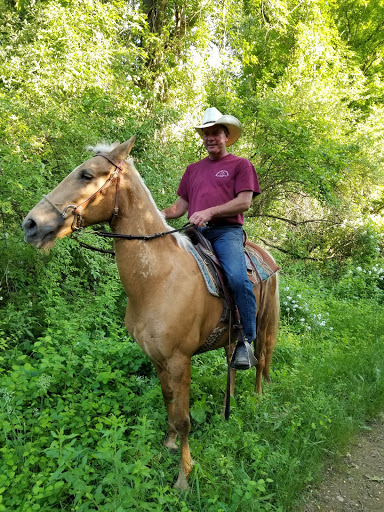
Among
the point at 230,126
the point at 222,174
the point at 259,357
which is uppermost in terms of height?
the point at 230,126

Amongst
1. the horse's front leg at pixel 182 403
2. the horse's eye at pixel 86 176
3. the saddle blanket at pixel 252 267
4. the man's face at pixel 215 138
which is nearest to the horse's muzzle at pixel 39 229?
the horse's eye at pixel 86 176

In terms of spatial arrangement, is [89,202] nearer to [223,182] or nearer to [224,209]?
[224,209]

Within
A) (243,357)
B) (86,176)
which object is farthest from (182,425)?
(86,176)

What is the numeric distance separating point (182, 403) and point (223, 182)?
2079 mm

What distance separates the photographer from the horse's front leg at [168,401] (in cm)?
305

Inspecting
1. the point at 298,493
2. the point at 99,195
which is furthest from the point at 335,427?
the point at 99,195

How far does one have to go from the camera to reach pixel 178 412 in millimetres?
2855

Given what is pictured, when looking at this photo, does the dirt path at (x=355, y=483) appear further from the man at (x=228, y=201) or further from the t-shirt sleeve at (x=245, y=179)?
the t-shirt sleeve at (x=245, y=179)

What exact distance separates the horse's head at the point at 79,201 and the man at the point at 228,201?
0.83 metres

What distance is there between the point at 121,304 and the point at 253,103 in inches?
350

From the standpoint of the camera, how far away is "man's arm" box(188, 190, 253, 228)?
2951mm

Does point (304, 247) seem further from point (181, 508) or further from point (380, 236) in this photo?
point (181, 508)

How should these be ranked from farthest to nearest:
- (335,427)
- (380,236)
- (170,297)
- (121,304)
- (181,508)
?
(380,236), (121,304), (335,427), (170,297), (181,508)

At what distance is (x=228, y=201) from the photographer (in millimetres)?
3209
